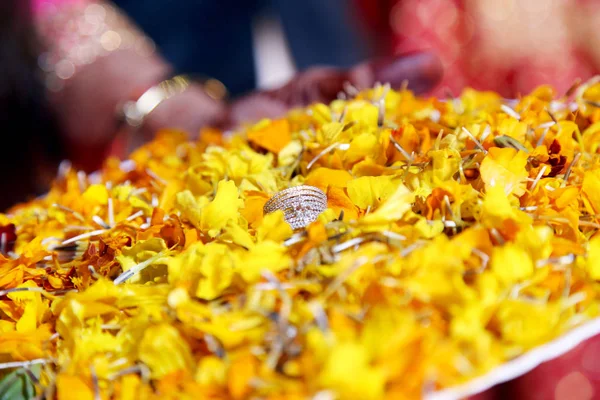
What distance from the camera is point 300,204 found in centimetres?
33

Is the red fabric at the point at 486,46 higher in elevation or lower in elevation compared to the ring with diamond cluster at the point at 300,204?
lower

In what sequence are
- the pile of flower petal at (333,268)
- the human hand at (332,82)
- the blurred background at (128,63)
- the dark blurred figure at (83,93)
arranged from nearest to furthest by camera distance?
the pile of flower petal at (333,268)
the human hand at (332,82)
the dark blurred figure at (83,93)
the blurred background at (128,63)

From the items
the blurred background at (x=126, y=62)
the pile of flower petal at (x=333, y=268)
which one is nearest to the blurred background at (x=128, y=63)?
the blurred background at (x=126, y=62)

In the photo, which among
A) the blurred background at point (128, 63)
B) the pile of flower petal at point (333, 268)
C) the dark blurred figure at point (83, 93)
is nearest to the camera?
the pile of flower petal at point (333, 268)

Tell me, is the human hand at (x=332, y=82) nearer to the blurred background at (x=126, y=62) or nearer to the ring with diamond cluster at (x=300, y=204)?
the blurred background at (x=126, y=62)

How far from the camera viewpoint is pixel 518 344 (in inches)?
9.3

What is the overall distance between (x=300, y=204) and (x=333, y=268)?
0.08 metres

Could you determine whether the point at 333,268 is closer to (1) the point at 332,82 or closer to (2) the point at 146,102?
(1) the point at 332,82

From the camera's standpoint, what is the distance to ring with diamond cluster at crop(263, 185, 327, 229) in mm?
325

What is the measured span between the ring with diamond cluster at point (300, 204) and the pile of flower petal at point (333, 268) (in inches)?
0.4

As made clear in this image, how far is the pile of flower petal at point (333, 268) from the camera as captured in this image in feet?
0.75

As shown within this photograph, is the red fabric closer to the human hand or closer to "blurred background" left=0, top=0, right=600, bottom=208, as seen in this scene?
"blurred background" left=0, top=0, right=600, bottom=208

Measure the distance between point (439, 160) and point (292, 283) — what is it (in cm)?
13

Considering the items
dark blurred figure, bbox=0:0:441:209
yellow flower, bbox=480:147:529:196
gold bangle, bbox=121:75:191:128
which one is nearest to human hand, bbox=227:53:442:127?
dark blurred figure, bbox=0:0:441:209
